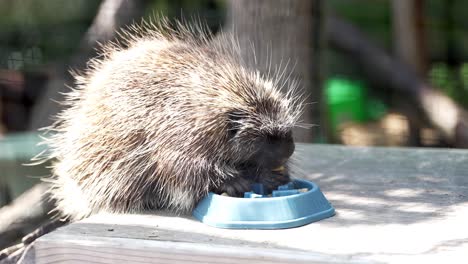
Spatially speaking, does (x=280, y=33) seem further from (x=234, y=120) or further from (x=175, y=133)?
(x=175, y=133)

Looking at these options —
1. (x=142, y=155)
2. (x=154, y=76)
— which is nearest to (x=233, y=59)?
(x=154, y=76)

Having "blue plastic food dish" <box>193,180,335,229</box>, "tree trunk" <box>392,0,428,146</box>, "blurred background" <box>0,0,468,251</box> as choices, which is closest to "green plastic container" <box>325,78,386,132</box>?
"blurred background" <box>0,0,468,251</box>

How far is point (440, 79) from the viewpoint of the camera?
784 centimetres

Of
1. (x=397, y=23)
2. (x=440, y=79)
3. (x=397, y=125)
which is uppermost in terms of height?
(x=397, y=23)

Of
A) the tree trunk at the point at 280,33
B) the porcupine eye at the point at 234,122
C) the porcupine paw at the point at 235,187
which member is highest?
the tree trunk at the point at 280,33

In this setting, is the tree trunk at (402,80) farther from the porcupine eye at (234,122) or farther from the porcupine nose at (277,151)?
the porcupine eye at (234,122)

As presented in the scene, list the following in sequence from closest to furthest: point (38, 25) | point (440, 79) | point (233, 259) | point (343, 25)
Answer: point (233, 259) < point (38, 25) < point (343, 25) < point (440, 79)

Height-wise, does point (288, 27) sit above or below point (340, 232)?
above

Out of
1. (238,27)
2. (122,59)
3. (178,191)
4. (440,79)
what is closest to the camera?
(178,191)

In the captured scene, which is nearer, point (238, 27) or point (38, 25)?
point (238, 27)

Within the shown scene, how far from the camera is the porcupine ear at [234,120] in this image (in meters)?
2.60

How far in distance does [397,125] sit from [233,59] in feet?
17.7

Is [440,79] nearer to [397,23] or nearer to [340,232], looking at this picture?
[397,23]

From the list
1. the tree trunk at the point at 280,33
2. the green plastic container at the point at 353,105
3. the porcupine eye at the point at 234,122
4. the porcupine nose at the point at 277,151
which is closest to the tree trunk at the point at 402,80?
the green plastic container at the point at 353,105
